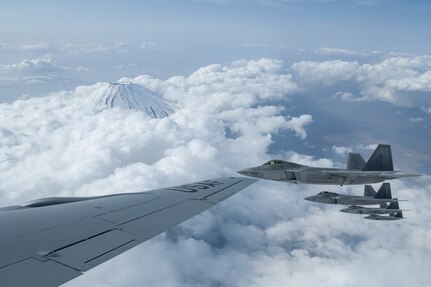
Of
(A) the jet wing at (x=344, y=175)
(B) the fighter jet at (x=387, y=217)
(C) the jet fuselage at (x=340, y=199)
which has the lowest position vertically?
(B) the fighter jet at (x=387, y=217)

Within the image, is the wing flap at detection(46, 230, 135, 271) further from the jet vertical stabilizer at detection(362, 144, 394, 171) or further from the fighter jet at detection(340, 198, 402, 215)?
the fighter jet at detection(340, 198, 402, 215)

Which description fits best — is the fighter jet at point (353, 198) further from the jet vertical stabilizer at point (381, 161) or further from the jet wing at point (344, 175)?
the jet wing at point (344, 175)

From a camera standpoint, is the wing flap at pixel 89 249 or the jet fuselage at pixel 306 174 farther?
the jet fuselage at pixel 306 174

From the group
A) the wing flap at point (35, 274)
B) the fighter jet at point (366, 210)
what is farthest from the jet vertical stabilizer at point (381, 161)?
the wing flap at point (35, 274)

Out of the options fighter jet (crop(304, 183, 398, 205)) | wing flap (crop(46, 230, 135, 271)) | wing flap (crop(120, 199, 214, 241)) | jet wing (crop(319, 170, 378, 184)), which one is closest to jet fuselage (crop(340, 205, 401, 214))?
fighter jet (crop(304, 183, 398, 205))

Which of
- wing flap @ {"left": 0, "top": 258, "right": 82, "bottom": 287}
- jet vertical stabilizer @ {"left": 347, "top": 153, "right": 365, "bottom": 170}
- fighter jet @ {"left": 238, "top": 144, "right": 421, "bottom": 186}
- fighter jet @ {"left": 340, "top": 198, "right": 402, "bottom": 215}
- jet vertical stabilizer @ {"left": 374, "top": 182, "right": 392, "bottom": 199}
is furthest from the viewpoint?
fighter jet @ {"left": 340, "top": 198, "right": 402, "bottom": 215}

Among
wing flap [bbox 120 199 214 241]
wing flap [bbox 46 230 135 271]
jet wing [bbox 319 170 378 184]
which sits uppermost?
wing flap [bbox 46 230 135 271]

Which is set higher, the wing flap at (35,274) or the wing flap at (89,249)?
the wing flap at (35,274)

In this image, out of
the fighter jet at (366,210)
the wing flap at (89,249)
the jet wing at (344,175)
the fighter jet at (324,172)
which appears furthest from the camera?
the fighter jet at (366,210)

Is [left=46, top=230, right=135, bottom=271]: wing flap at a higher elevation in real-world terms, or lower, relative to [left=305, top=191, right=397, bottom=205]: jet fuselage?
higher
